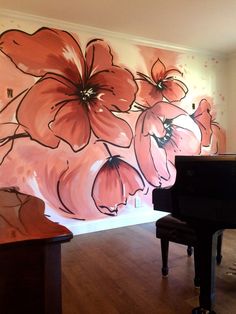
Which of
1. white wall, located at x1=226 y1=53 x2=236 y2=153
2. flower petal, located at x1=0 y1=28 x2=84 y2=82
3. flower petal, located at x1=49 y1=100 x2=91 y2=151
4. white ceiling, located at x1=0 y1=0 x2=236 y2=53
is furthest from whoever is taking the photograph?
white wall, located at x1=226 y1=53 x2=236 y2=153

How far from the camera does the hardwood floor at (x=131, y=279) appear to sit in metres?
1.90

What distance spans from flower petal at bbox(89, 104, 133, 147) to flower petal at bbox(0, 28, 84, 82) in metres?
0.46

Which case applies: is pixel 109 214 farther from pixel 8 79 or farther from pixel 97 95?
pixel 8 79

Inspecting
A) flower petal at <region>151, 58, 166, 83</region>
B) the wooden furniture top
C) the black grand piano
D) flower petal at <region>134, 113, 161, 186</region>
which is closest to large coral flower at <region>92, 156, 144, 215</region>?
flower petal at <region>134, 113, 161, 186</region>

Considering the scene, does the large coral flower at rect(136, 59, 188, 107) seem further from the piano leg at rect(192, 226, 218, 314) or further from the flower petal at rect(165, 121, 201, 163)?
the piano leg at rect(192, 226, 218, 314)

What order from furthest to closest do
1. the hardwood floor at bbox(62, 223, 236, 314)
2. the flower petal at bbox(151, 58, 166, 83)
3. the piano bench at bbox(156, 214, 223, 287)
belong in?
1. the flower petal at bbox(151, 58, 166, 83)
2. the piano bench at bbox(156, 214, 223, 287)
3. the hardwood floor at bbox(62, 223, 236, 314)

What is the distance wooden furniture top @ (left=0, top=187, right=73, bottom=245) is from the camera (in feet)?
2.96

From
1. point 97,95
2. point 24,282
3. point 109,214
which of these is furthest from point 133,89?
point 24,282

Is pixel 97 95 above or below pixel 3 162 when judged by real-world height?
above

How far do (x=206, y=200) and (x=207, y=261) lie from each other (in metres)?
0.37

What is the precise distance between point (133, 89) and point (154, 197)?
2.08 metres

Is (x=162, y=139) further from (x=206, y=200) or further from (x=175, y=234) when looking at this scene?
(x=206, y=200)

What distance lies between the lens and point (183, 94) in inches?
160

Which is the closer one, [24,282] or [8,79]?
[24,282]
